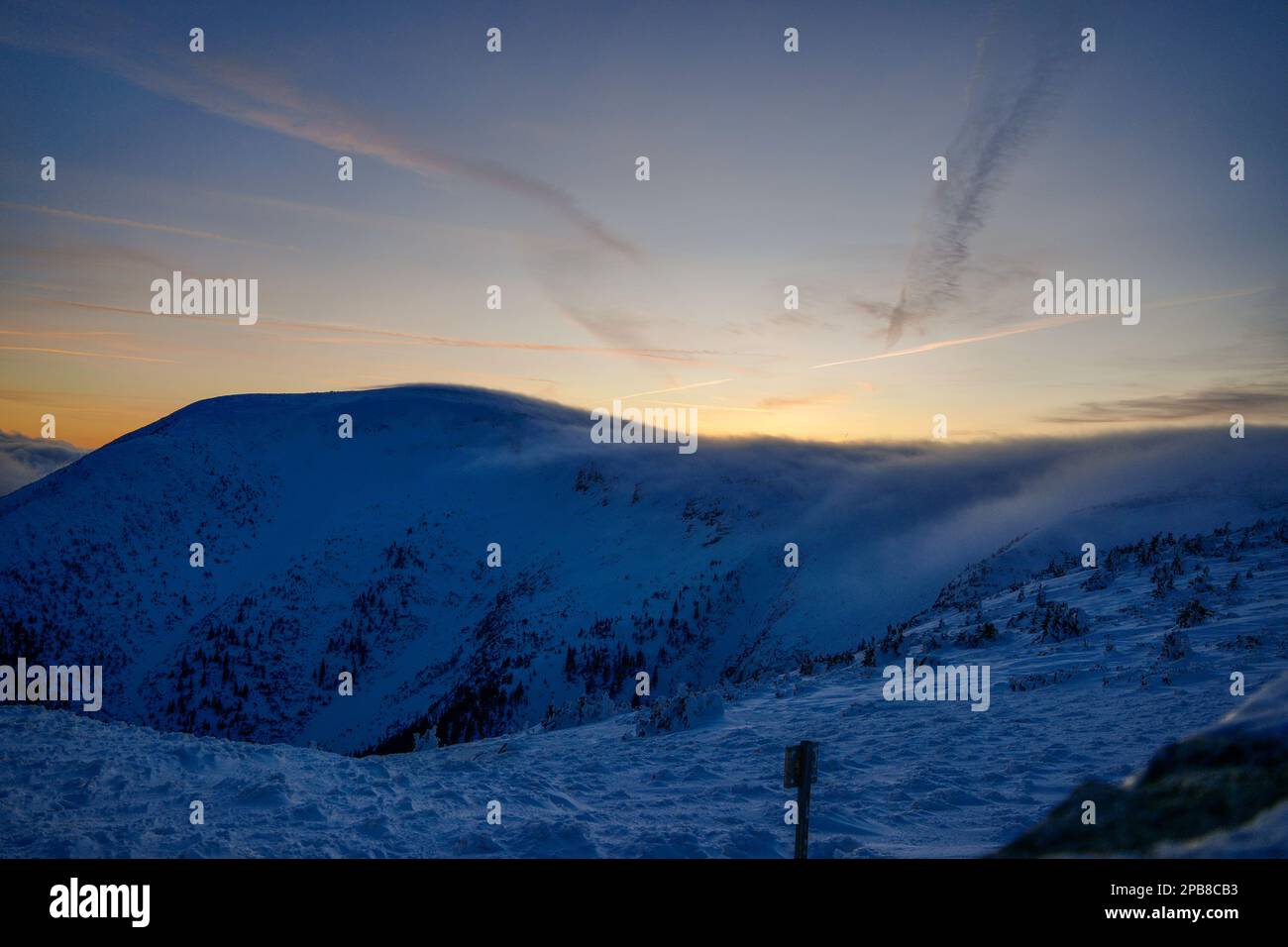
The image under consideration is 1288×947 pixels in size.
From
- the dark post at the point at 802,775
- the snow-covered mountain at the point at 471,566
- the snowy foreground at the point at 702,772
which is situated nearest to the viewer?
the dark post at the point at 802,775

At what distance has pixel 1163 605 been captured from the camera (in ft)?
A: 55.4

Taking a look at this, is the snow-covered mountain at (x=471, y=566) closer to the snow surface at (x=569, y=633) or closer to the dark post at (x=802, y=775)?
the snow surface at (x=569, y=633)

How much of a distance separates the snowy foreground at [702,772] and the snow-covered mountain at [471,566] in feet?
21.0

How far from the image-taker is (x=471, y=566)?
68.2 metres

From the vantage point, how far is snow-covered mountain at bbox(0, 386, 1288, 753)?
134ft

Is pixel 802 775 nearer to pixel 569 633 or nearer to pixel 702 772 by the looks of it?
pixel 702 772

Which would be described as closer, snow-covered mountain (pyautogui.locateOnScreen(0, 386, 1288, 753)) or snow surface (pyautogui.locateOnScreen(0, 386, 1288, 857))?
snow surface (pyautogui.locateOnScreen(0, 386, 1288, 857))

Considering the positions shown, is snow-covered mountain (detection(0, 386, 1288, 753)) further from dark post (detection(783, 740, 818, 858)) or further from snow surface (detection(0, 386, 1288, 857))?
dark post (detection(783, 740, 818, 858))

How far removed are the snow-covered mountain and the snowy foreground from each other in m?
6.39

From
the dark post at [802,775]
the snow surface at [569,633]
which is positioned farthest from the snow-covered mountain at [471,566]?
the dark post at [802,775]

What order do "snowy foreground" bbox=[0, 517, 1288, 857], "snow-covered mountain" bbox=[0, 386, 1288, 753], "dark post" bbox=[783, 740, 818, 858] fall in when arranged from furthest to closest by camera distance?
"snow-covered mountain" bbox=[0, 386, 1288, 753], "snowy foreground" bbox=[0, 517, 1288, 857], "dark post" bbox=[783, 740, 818, 858]

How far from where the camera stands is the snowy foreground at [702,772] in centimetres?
855

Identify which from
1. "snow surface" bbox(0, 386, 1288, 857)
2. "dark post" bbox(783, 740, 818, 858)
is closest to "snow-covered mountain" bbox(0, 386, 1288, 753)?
"snow surface" bbox(0, 386, 1288, 857)
